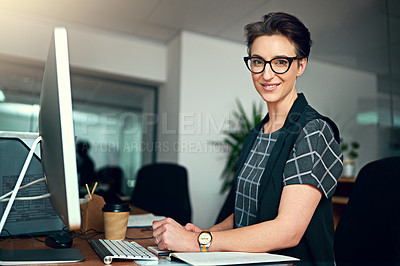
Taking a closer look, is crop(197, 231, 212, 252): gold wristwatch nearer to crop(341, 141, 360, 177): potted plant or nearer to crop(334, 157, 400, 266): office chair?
Result: crop(334, 157, 400, 266): office chair

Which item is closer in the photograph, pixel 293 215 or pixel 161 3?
pixel 293 215

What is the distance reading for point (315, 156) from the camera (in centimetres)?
113

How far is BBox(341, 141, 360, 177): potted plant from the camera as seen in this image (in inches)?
165

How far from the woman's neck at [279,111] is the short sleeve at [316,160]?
256mm

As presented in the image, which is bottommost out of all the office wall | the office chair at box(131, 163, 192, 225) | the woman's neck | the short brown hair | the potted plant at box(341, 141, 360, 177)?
the office chair at box(131, 163, 192, 225)

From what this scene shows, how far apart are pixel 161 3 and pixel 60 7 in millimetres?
1232

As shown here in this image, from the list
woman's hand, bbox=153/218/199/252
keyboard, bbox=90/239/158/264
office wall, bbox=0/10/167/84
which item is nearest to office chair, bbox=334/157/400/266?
woman's hand, bbox=153/218/199/252

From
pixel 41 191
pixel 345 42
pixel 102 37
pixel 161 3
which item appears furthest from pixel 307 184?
pixel 102 37

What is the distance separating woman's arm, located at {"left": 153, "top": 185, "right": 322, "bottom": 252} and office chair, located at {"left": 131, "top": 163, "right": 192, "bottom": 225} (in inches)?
61.9

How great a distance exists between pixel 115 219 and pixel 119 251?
24 centimetres

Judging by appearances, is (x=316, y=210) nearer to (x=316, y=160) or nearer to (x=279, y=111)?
(x=316, y=160)

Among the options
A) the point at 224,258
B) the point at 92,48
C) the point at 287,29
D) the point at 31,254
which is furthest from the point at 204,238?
the point at 92,48

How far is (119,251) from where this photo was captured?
97cm

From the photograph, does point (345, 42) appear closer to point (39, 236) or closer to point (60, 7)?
point (60, 7)
